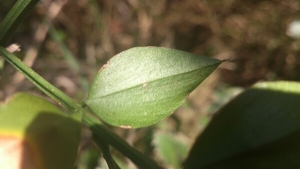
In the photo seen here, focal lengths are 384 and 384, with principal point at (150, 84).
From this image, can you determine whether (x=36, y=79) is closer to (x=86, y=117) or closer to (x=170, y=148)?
(x=86, y=117)

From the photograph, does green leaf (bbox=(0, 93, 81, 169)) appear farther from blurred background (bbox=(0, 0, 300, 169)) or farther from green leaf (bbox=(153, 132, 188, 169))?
blurred background (bbox=(0, 0, 300, 169))

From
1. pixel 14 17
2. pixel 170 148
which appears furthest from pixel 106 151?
pixel 170 148

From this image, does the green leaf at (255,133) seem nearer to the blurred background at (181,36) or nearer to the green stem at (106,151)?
the green stem at (106,151)

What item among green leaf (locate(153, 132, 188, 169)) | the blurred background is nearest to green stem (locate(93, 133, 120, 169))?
green leaf (locate(153, 132, 188, 169))

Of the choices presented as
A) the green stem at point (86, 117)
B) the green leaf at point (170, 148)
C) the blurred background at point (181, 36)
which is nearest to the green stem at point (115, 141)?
the green stem at point (86, 117)

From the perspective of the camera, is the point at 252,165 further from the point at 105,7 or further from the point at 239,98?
the point at 105,7
